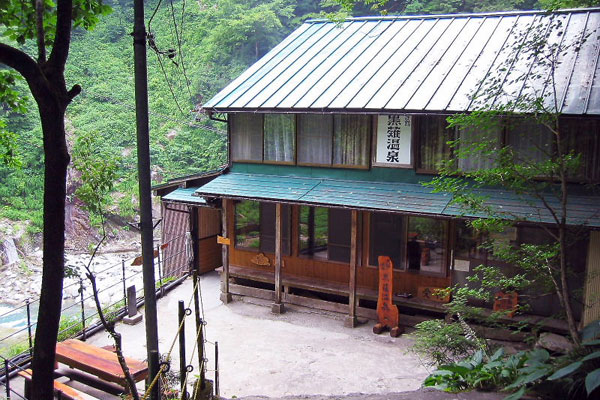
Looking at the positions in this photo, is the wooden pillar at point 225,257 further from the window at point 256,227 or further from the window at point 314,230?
the window at point 314,230

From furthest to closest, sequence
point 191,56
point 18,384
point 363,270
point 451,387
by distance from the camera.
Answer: point 191,56, point 363,270, point 18,384, point 451,387

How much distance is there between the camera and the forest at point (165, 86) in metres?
29.3

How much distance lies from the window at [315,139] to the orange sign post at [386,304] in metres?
2.98

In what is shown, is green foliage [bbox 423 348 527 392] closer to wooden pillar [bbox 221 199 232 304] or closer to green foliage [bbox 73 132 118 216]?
green foliage [bbox 73 132 118 216]

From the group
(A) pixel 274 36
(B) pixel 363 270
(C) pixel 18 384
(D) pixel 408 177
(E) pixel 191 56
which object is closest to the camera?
(C) pixel 18 384

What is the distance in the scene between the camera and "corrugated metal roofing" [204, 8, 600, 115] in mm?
10852

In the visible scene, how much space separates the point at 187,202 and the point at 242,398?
7.14 m

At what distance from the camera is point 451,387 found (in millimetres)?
6539

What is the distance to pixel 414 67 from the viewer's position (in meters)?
12.6

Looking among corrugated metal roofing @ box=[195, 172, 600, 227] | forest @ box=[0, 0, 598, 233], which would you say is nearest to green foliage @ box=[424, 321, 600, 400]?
corrugated metal roofing @ box=[195, 172, 600, 227]

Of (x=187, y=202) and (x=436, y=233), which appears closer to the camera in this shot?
(x=436, y=233)

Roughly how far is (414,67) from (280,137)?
3.71m

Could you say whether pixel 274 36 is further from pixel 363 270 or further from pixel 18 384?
pixel 18 384

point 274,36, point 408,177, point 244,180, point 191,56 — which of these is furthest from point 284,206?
point 191,56
